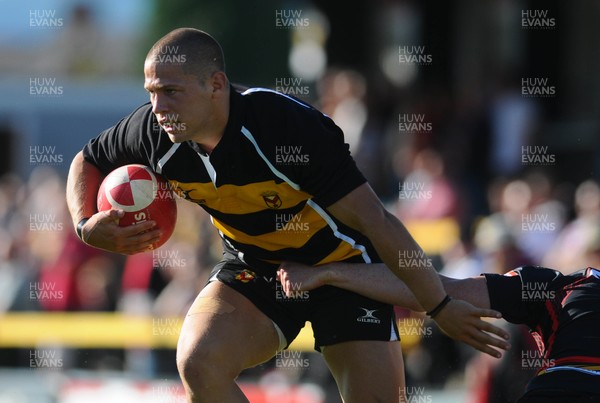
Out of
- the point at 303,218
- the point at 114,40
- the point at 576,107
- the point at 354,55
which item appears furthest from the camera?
the point at 114,40

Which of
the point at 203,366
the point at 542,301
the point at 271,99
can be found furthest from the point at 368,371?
Result: the point at 271,99

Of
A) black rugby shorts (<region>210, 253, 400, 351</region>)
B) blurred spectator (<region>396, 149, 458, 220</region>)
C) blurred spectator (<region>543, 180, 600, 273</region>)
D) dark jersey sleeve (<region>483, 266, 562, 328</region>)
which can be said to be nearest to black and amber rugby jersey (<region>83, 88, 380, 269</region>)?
black rugby shorts (<region>210, 253, 400, 351</region>)

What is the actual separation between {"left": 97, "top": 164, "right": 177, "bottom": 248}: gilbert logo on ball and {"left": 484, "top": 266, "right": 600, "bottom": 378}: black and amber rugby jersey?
182 centimetres

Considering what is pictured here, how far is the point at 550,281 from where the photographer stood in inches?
212

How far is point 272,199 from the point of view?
602cm

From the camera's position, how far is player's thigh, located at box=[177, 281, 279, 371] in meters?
5.80

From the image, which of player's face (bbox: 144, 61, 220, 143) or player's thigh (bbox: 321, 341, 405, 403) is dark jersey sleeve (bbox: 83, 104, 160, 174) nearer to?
player's face (bbox: 144, 61, 220, 143)

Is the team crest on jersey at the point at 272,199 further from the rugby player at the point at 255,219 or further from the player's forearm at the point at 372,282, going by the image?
the player's forearm at the point at 372,282

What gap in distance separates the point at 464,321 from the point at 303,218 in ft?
3.48

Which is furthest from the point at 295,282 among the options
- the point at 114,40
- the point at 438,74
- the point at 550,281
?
the point at 114,40

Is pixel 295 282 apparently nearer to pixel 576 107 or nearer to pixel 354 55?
pixel 576 107

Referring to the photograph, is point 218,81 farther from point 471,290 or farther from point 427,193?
point 427,193

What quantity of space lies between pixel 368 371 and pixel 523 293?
103 cm

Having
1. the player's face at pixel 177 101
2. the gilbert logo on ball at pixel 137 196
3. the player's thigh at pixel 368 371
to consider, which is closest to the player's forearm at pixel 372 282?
the player's thigh at pixel 368 371
